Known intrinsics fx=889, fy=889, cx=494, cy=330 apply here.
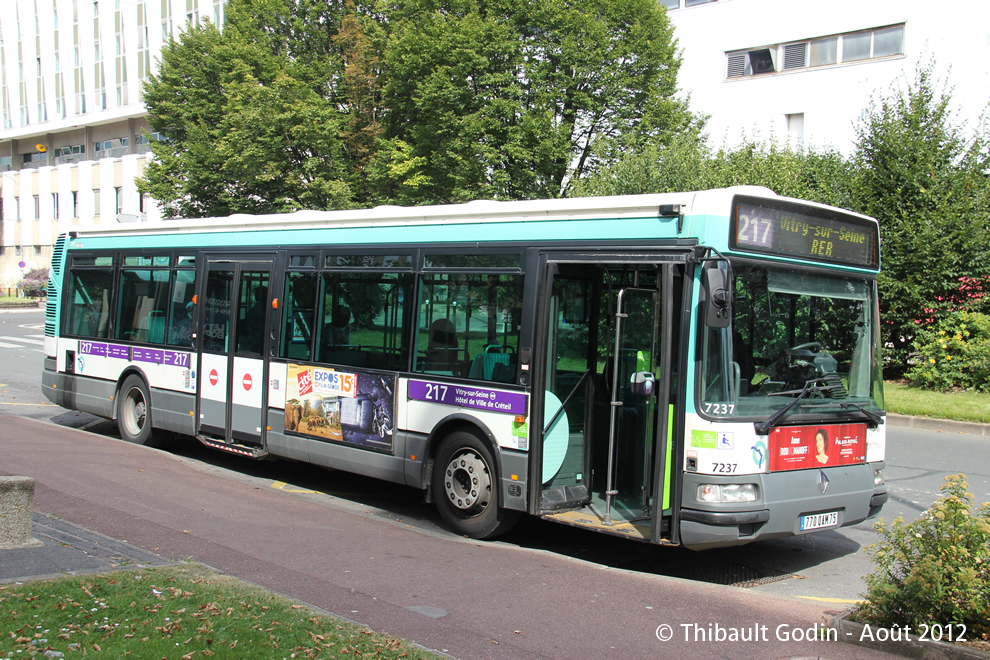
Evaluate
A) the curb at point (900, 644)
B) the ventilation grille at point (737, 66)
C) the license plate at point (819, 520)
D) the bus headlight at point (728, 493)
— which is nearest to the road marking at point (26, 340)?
the ventilation grille at point (737, 66)

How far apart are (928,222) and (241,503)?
15.7 meters

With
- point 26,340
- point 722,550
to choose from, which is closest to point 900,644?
point 722,550

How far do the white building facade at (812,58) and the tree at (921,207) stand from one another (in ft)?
24.4

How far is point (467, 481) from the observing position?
8414 mm

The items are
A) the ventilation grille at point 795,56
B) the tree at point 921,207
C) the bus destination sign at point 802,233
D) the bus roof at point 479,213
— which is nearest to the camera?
the bus destination sign at point 802,233

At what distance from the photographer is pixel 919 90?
20047 mm

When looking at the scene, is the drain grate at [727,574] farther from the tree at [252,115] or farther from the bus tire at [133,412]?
the tree at [252,115]

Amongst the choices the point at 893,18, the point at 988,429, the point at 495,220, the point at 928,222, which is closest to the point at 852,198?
the point at 928,222

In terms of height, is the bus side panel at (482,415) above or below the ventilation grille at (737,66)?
below

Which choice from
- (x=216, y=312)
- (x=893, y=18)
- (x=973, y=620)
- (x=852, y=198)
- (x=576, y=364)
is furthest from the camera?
(x=893, y=18)

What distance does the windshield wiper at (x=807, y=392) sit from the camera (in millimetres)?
6711

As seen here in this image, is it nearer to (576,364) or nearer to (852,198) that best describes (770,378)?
(576,364)

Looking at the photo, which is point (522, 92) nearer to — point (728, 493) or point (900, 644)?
point (728, 493)

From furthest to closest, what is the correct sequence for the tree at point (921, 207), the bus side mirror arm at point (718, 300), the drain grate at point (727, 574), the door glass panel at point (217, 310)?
the tree at point (921, 207) → the door glass panel at point (217, 310) → the drain grate at point (727, 574) → the bus side mirror arm at point (718, 300)
